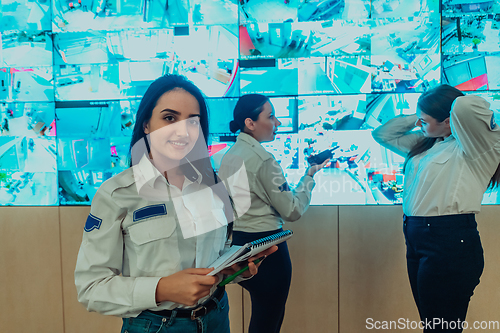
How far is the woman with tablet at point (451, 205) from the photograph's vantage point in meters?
1.52

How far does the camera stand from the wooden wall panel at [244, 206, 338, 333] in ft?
7.77

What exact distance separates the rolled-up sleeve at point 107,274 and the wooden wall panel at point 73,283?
1739mm

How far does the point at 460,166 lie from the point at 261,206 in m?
1.04

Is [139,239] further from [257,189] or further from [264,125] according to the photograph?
[264,125]

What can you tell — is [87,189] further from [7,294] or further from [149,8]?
[149,8]

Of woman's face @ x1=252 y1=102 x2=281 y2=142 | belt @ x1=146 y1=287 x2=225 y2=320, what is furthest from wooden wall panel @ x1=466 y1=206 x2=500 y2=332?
belt @ x1=146 y1=287 x2=225 y2=320

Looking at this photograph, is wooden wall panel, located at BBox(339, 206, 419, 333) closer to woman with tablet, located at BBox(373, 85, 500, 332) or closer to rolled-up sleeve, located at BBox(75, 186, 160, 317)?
woman with tablet, located at BBox(373, 85, 500, 332)

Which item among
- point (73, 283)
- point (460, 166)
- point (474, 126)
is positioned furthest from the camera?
point (73, 283)

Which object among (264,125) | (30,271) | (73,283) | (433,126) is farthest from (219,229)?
(30,271)

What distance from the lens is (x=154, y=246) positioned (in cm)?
94

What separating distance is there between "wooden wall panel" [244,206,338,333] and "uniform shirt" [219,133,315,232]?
25.7 inches

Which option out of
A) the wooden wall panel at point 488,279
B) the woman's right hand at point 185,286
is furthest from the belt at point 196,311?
the wooden wall panel at point 488,279

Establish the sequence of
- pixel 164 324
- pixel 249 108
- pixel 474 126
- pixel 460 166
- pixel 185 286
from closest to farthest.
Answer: pixel 185 286 < pixel 164 324 < pixel 474 126 < pixel 460 166 < pixel 249 108

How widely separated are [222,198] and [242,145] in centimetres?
58
